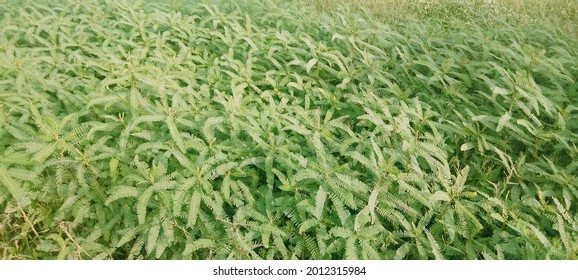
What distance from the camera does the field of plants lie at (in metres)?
2.21

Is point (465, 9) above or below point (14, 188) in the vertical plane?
above

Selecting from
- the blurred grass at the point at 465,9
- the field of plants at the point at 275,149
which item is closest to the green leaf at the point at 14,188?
the field of plants at the point at 275,149

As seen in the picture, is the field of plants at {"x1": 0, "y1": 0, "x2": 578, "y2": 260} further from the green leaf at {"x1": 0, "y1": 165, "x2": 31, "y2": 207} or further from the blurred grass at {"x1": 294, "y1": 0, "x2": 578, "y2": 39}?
the blurred grass at {"x1": 294, "y1": 0, "x2": 578, "y2": 39}

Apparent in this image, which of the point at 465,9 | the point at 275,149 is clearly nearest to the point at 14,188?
the point at 275,149

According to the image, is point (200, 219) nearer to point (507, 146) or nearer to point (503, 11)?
point (507, 146)

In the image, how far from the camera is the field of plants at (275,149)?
7.25 ft

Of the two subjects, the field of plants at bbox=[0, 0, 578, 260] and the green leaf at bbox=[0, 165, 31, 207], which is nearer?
the green leaf at bbox=[0, 165, 31, 207]

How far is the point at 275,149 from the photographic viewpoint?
255 cm

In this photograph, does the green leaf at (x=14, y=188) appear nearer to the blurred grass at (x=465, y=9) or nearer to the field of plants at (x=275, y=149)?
the field of plants at (x=275, y=149)

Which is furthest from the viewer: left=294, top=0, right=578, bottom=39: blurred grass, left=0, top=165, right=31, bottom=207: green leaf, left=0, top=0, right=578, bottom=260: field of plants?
left=294, top=0, right=578, bottom=39: blurred grass

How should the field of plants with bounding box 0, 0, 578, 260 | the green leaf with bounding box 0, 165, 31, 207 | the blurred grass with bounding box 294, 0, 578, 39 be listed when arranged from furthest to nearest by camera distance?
the blurred grass with bounding box 294, 0, 578, 39, the field of plants with bounding box 0, 0, 578, 260, the green leaf with bounding box 0, 165, 31, 207

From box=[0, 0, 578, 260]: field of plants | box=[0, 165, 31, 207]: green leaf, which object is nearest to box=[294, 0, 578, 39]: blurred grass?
box=[0, 0, 578, 260]: field of plants

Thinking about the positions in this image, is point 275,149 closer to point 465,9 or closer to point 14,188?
point 14,188

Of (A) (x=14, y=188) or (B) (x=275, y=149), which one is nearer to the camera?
(A) (x=14, y=188)
